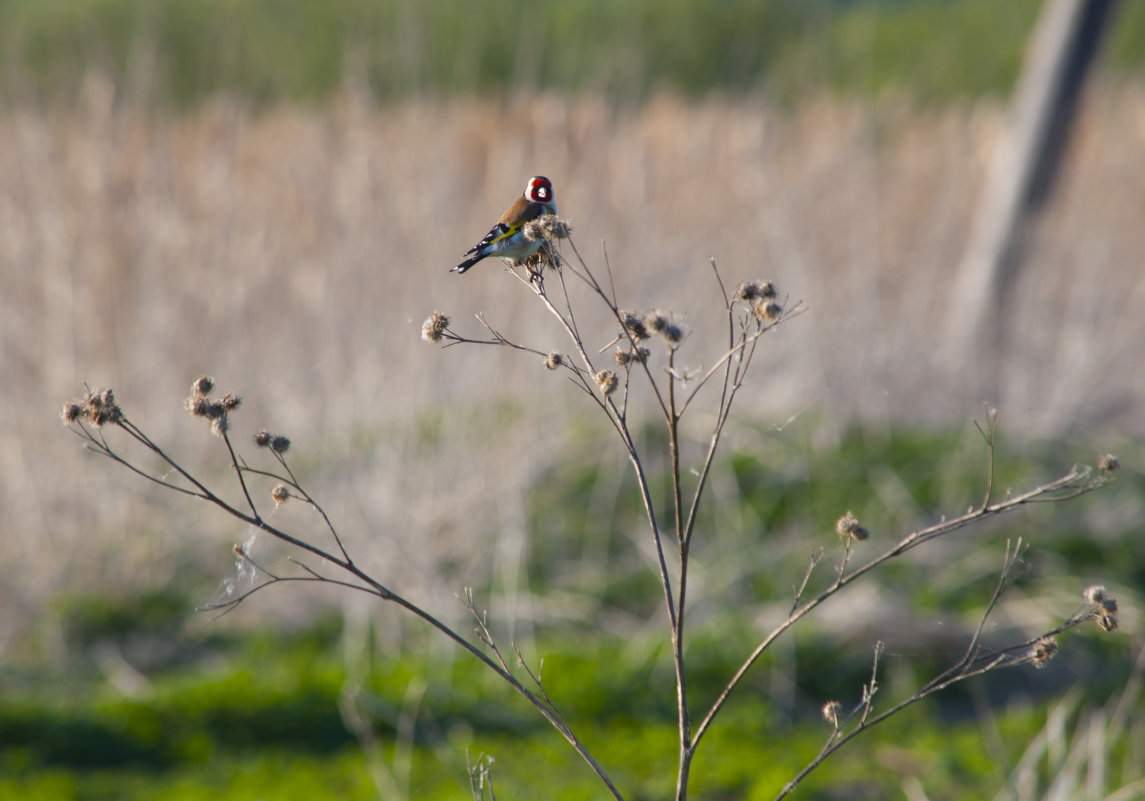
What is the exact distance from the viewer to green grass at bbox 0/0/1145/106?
6.34 meters

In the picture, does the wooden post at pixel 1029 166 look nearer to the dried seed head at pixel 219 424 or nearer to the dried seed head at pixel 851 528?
the dried seed head at pixel 851 528

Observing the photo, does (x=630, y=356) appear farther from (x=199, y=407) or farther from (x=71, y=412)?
(x=71, y=412)

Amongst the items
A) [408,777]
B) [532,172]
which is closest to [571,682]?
[408,777]

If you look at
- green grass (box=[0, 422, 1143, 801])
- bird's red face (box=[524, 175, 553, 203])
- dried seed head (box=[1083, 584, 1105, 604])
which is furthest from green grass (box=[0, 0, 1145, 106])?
dried seed head (box=[1083, 584, 1105, 604])

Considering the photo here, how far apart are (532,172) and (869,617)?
2.62 meters

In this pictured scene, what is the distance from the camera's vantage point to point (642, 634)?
4348 mm

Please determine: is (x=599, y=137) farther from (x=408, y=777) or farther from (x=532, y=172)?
(x=408, y=777)

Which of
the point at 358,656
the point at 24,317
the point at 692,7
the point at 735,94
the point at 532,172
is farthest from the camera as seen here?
the point at 692,7

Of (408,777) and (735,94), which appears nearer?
(408,777)

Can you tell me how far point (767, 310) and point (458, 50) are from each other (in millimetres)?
7411

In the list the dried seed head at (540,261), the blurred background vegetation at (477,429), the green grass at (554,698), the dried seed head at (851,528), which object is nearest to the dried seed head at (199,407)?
the dried seed head at (540,261)

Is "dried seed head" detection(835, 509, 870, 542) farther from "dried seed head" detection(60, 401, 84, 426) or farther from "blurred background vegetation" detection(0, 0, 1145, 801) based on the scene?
"blurred background vegetation" detection(0, 0, 1145, 801)

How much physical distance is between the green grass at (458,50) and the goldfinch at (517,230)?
14.3 feet

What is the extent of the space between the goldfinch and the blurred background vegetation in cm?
253
